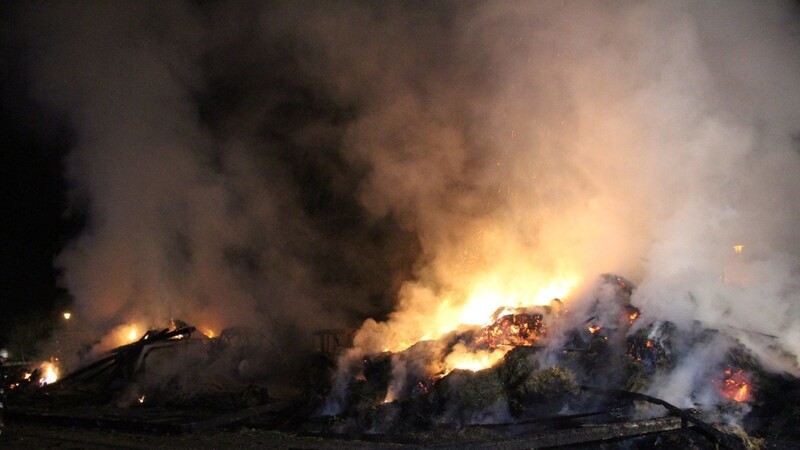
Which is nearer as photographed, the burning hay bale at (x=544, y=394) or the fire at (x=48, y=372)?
the burning hay bale at (x=544, y=394)

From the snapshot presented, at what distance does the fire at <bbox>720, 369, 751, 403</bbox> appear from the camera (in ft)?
30.2

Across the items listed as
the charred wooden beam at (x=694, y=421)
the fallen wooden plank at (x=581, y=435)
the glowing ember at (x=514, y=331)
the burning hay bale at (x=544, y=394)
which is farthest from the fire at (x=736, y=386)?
the glowing ember at (x=514, y=331)

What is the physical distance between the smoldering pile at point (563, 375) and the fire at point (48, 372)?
7726 mm

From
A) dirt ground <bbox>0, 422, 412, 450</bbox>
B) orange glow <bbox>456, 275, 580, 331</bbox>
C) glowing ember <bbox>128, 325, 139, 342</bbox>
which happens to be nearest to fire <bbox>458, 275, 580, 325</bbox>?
orange glow <bbox>456, 275, 580, 331</bbox>

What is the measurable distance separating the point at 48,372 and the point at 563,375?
12.0 metres

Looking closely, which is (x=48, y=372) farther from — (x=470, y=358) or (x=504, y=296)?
(x=504, y=296)

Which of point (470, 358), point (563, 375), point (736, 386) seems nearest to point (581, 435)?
point (563, 375)

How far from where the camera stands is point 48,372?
45.4 feet

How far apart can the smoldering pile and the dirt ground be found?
1.01 metres

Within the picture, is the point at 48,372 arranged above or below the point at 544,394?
above

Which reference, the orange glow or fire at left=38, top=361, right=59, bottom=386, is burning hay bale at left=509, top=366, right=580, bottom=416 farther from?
fire at left=38, top=361, right=59, bottom=386

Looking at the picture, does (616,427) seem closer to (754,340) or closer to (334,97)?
(754,340)

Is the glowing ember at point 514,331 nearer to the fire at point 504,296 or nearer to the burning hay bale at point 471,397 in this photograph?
the fire at point 504,296

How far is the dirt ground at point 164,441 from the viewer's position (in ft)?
26.4
